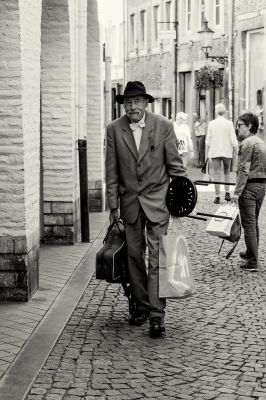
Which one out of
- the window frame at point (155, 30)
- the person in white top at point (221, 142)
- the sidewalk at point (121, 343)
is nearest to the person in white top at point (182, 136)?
the person in white top at point (221, 142)

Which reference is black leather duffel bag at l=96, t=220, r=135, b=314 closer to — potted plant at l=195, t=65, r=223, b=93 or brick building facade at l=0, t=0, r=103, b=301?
brick building facade at l=0, t=0, r=103, b=301

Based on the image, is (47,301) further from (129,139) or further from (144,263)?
(129,139)

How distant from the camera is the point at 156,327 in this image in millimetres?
7980

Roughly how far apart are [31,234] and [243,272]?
104 inches

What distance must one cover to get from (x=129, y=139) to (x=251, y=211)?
347cm

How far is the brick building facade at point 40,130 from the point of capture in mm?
9391

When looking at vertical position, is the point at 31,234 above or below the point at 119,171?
below

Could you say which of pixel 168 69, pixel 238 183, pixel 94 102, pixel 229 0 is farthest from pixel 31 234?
pixel 168 69

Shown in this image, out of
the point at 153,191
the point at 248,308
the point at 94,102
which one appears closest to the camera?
the point at 153,191

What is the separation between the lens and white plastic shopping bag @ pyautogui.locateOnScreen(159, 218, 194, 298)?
8.14m

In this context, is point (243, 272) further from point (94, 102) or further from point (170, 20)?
point (170, 20)

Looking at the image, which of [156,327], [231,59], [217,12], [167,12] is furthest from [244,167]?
[167,12]

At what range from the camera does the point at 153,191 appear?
27.3ft

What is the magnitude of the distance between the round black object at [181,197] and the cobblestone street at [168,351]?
87 cm
